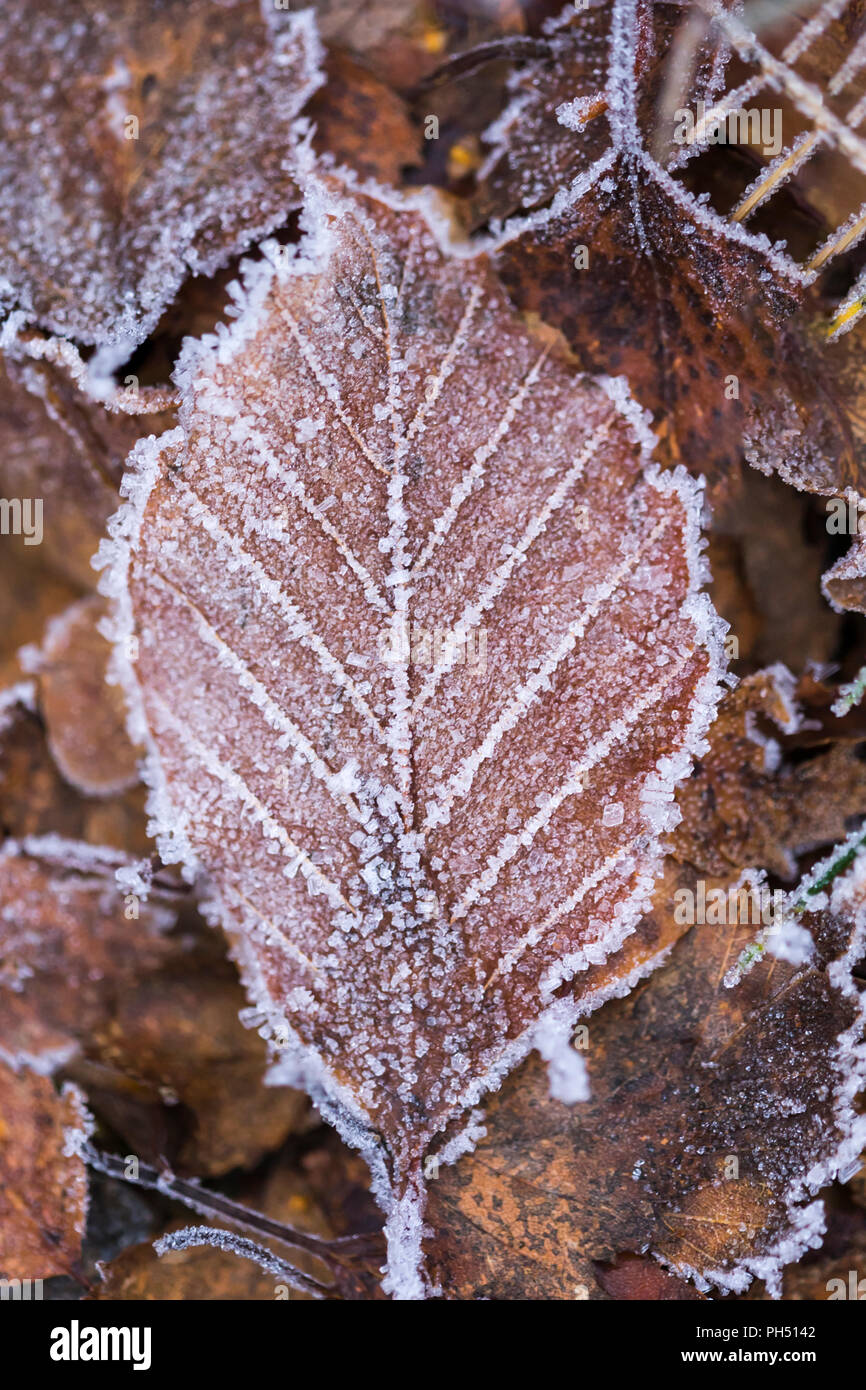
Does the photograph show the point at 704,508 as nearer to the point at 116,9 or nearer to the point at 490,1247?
the point at 490,1247

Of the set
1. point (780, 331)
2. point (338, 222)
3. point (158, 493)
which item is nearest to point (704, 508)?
point (780, 331)

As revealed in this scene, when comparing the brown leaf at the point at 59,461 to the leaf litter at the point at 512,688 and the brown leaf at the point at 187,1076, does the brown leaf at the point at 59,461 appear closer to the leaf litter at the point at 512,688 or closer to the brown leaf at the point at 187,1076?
the leaf litter at the point at 512,688

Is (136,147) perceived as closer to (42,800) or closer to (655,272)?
(655,272)

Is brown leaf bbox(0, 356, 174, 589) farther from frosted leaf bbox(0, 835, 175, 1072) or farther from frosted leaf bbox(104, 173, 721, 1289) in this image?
frosted leaf bbox(0, 835, 175, 1072)

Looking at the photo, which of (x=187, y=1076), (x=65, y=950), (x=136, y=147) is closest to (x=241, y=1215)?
(x=187, y=1076)

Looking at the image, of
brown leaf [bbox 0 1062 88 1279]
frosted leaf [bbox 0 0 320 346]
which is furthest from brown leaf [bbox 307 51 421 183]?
brown leaf [bbox 0 1062 88 1279]
